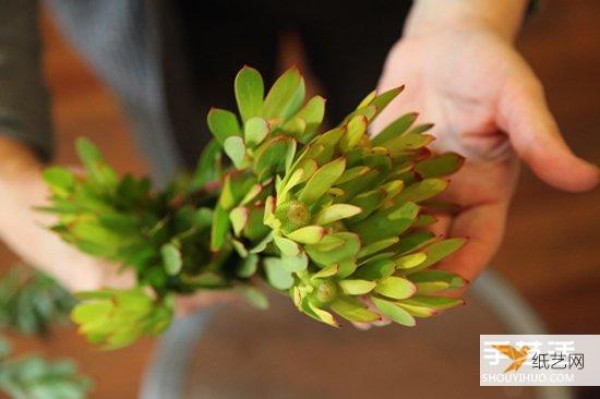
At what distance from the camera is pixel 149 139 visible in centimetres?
86

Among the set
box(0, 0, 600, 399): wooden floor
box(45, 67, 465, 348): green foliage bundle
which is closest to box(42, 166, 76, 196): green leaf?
box(45, 67, 465, 348): green foliage bundle

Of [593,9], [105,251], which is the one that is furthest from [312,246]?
[593,9]

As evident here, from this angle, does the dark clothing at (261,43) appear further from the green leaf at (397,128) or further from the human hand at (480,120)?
the green leaf at (397,128)

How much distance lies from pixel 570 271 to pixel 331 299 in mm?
767

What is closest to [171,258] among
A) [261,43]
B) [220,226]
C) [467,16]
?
[220,226]

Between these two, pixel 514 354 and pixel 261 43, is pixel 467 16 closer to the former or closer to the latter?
pixel 514 354

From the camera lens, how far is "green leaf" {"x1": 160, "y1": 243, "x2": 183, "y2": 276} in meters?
0.48

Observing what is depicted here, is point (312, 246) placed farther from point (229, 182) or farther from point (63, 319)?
point (63, 319)

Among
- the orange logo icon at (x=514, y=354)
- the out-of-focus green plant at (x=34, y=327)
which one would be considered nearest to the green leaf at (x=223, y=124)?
Answer: the orange logo icon at (x=514, y=354)

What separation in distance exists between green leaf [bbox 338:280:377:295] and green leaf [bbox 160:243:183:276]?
148mm

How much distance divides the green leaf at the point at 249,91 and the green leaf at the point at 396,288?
11 cm

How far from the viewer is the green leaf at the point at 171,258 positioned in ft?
1.59

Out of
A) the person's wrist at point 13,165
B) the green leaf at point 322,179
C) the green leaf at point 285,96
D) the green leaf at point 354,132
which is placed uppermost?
the person's wrist at point 13,165

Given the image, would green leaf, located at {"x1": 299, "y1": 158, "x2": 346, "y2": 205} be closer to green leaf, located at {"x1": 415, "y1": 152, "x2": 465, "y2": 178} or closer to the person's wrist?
green leaf, located at {"x1": 415, "y1": 152, "x2": 465, "y2": 178}
